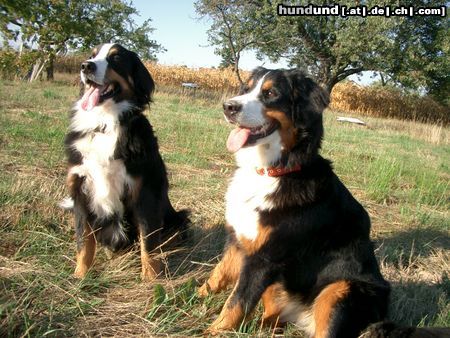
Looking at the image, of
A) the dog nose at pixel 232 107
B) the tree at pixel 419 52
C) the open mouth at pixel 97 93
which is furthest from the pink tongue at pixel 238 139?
the tree at pixel 419 52

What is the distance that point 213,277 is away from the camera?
123 inches

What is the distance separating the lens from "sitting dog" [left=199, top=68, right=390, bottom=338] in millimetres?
2582

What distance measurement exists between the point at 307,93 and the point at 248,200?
0.88 metres

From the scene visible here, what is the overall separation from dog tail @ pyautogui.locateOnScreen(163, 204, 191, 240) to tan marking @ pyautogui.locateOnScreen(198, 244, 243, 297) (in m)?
0.77

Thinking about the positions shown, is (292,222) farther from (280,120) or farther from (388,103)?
(388,103)

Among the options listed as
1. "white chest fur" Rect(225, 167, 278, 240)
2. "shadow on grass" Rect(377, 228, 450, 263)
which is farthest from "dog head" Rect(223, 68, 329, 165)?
"shadow on grass" Rect(377, 228, 450, 263)

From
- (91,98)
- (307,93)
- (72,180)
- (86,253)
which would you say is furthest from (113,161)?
(307,93)

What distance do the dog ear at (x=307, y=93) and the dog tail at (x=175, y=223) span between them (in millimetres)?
1724

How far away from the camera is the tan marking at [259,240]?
2.58 m

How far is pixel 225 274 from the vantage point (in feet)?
10.2

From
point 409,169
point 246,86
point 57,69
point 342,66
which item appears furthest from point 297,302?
point 57,69

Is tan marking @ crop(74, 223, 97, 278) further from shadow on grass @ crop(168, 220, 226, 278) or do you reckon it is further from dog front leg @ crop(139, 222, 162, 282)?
shadow on grass @ crop(168, 220, 226, 278)

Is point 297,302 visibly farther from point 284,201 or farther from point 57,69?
point 57,69

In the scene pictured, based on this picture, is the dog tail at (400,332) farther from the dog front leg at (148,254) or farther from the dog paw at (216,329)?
the dog front leg at (148,254)
